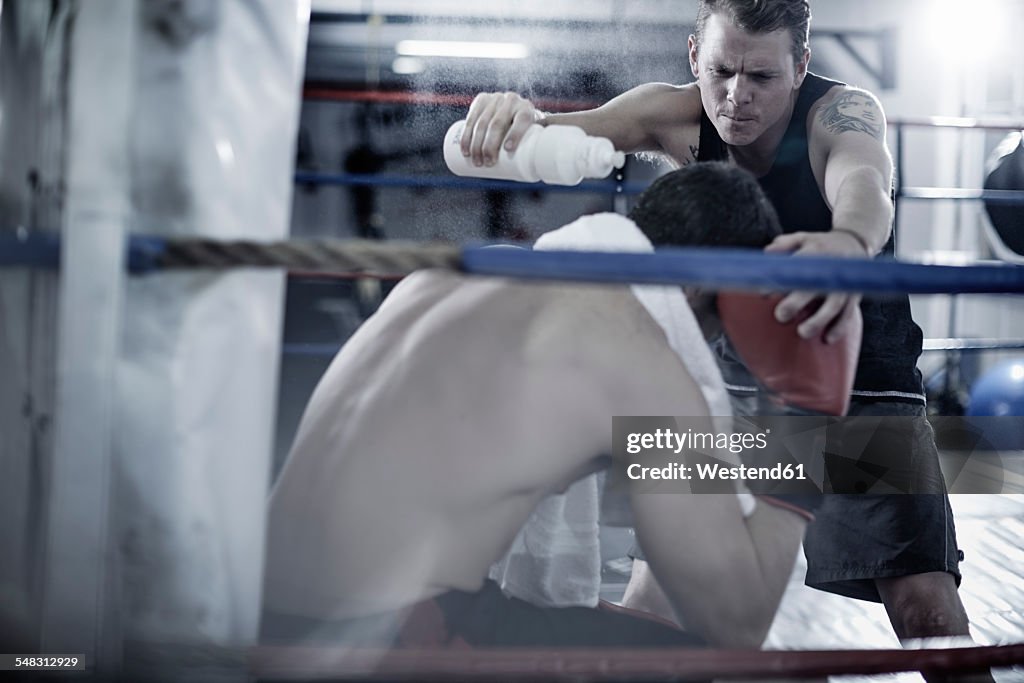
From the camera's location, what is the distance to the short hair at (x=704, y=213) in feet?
2.98

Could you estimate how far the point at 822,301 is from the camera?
861mm

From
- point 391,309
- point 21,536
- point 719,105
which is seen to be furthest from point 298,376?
point 21,536

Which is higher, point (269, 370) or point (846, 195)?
point (846, 195)

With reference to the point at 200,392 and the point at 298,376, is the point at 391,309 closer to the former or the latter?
the point at 200,392

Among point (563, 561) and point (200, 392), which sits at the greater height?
point (200, 392)

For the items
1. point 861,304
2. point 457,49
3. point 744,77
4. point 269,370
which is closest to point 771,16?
point 744,77

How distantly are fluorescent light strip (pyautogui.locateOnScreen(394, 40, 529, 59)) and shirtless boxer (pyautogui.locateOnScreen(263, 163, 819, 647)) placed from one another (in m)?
4.99

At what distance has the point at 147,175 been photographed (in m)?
0.52

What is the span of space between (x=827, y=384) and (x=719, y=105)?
62 centimetres

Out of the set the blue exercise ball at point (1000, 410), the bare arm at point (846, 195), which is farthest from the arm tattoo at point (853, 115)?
the blue exercise ball at point (1000, 410)

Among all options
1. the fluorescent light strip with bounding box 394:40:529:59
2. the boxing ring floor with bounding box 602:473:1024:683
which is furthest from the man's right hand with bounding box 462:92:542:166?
the fluorescent light strip with bounding box 394:40:529:59

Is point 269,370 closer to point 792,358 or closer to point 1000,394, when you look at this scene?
point 792,358

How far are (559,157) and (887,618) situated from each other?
3.80ft

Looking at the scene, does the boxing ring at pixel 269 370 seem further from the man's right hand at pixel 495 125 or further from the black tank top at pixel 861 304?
the black tank top at pixel 861 304
